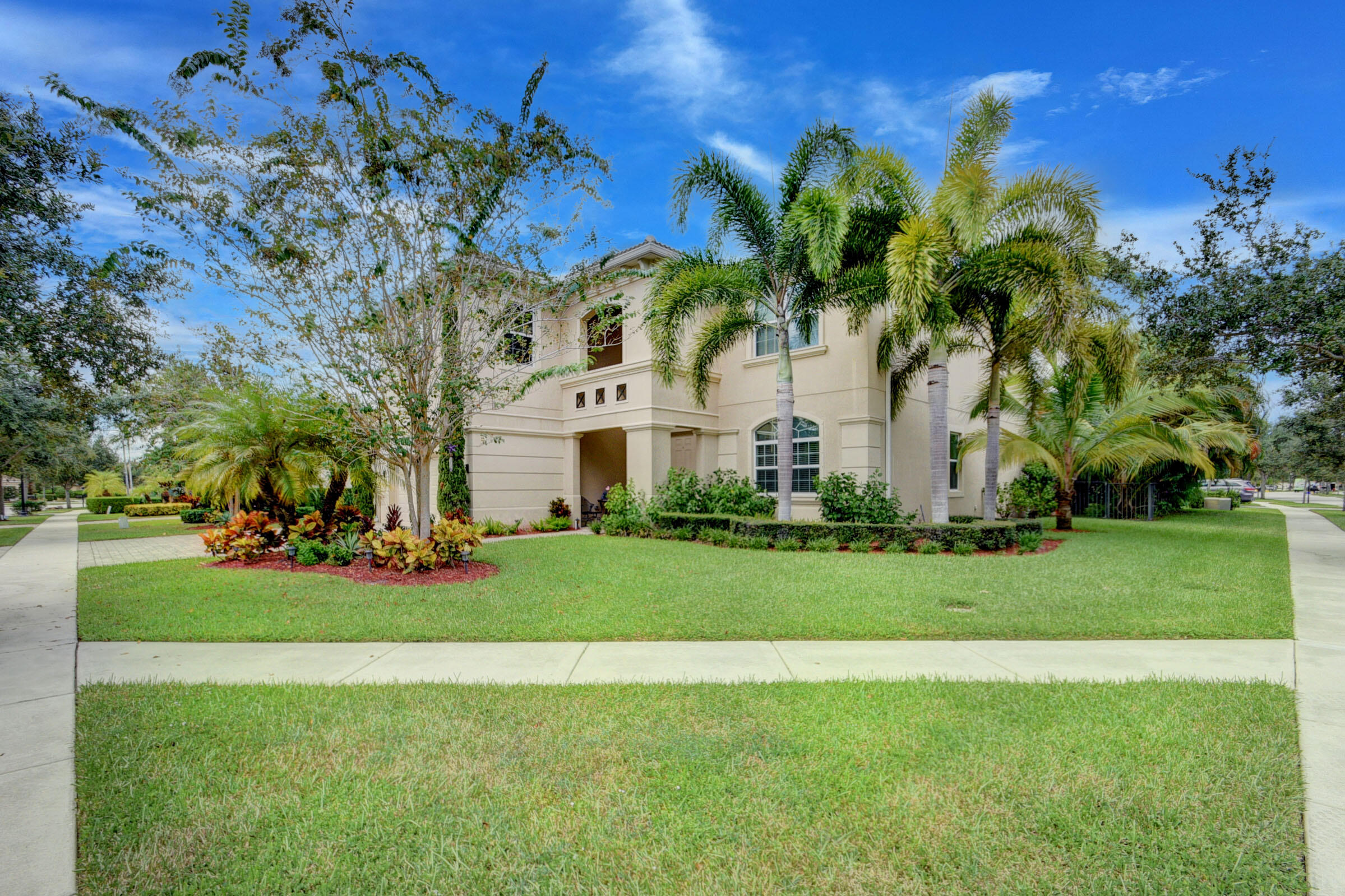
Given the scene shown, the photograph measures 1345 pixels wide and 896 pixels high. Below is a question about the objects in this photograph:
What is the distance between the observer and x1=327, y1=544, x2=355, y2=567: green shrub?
1101 cm

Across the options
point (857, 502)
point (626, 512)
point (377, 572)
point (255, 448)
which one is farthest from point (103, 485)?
point (857, 502)

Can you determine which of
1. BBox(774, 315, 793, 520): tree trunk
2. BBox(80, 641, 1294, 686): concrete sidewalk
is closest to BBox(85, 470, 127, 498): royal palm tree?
BBox(80, 641, 1294, 686): concrete sidewalk

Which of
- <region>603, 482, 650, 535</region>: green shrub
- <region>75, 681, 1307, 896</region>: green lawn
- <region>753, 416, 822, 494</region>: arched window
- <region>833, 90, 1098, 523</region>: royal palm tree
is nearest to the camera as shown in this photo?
<region>75, 681, 1307, 896</region>: green lawn

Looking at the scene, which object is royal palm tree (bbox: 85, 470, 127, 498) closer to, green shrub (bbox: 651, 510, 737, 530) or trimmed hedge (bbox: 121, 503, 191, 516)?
trimmed hedge (bbox: 121, 503, 191, 516)

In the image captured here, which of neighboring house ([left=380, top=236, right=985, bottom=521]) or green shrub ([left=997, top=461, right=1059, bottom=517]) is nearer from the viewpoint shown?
neighboring house ([left=380, top=236, right=985, bottom=521])

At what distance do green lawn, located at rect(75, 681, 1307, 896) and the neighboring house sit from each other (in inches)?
434

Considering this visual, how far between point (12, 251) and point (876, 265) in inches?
526

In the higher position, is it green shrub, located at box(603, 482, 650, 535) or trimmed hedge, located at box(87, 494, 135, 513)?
green shrub, located at box(603, 482, 650, 535)

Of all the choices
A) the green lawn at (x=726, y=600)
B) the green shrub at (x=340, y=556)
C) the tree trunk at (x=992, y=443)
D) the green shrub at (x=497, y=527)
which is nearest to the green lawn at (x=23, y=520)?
the green shrub at (x=497, y=527)

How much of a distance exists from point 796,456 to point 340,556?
10847 millimetres

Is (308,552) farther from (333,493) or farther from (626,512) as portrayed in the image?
(626,512)

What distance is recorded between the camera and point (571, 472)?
757 inches

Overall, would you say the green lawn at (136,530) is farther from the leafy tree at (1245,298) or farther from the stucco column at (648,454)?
the leafy tree at (1245,298)

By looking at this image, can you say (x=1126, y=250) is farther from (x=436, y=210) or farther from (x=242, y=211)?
(x=242, y=211)
